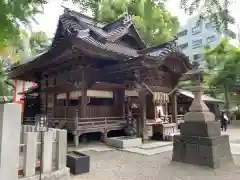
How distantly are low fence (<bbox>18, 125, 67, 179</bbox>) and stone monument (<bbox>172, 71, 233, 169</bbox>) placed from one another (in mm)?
3762

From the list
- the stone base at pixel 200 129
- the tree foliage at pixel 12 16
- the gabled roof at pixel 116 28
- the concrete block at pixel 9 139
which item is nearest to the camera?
the tree foliage at pixel 12 16

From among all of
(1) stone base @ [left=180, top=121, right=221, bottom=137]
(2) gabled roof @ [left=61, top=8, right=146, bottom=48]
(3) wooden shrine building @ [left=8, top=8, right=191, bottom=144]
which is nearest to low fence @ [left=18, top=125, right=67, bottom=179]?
(1) stone base @ [left=180, top=121, right=221, bottom=137]

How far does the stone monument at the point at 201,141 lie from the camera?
5.96 metres

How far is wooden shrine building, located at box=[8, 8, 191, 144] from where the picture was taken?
391 inches

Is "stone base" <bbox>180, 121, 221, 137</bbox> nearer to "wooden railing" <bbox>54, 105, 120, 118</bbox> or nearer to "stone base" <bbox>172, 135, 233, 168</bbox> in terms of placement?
"stone base" <bbox>172, 135, 233, 168</bbox>

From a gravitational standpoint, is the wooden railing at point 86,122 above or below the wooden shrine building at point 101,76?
below

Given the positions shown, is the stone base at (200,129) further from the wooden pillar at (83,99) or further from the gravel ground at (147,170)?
the wooden pillar at (83,99)

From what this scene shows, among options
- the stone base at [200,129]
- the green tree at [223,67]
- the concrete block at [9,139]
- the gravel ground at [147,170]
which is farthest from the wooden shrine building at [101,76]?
the green tree at [223,67]

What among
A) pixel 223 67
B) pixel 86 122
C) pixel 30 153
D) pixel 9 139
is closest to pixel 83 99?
pixel 86 122

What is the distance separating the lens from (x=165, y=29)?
68.1 ft

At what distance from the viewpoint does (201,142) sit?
241 inches

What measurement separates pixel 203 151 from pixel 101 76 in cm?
691

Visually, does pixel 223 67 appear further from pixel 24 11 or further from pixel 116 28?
pixel 24 11

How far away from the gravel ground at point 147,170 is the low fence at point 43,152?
2.47 feet
